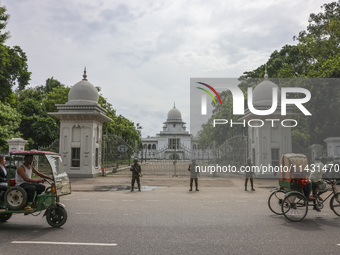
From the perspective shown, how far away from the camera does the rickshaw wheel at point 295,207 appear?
7.43 meters

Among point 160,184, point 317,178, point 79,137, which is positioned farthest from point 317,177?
point 79,137

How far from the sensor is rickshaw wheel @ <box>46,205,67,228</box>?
657 cm

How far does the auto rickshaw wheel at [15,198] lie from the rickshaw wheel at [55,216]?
1.86 feet

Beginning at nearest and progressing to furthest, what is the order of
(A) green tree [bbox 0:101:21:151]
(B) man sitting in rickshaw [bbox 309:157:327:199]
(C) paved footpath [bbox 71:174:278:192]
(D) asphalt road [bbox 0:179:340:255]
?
(D) asphalt road [bbox 0:179:340:255], (B) man sitting in rickshaw [bbox 309:157:327:199], (C) paved footpath [bbox 71:174:278:192], (A) green tree [bbox 0:101:21:151]

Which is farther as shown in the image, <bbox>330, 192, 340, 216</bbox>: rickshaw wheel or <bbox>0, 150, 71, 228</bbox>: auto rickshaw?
<bbox>330, 192, 340, 216</bbox>: rickshaw wheel

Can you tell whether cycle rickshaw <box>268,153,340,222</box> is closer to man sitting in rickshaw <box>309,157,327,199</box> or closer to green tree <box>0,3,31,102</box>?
man sitting in rickshaw <box>309,157,327,199</box>

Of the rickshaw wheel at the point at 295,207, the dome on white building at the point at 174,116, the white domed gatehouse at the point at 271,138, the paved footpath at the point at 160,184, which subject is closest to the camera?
the rickshaw wheel at the point at 295,207

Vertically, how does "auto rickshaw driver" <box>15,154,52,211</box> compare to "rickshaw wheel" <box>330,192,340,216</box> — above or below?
above

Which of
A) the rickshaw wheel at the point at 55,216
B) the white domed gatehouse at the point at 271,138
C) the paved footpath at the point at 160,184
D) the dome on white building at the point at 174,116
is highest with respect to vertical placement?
the dome on white building at the point at 174,116

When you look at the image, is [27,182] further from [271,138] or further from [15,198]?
[271,138]

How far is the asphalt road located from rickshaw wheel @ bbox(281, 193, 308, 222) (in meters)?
0.19

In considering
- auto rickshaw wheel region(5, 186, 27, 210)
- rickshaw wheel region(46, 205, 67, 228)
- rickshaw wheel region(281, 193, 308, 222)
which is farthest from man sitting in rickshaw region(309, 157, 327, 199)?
auto rickshaw wheel region(5, 186, 27, 210)

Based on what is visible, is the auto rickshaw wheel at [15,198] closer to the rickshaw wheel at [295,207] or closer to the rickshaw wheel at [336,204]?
the rickshaw wheel at [295,207]

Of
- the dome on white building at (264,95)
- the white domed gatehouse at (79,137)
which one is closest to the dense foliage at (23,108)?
the white domed gatehouse at (79,137)
